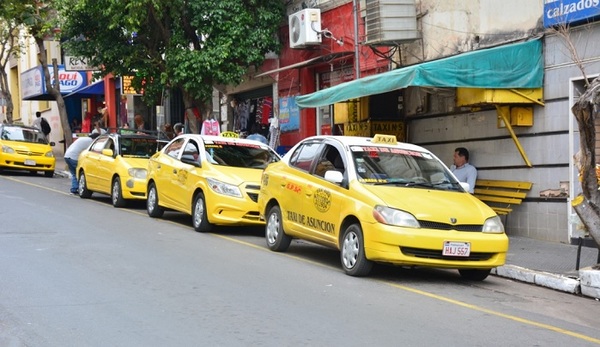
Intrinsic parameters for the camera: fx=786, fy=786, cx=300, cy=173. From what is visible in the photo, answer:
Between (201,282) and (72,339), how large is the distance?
2.48m

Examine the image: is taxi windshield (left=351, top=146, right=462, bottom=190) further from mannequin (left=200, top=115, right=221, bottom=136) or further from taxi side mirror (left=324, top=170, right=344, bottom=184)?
mannequin (left=200, top=115, right=221, bottom=136)

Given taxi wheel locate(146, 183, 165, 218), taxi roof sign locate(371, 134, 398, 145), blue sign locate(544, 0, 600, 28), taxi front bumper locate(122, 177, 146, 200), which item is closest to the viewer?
taxi roof sign locate(371, 134, 398, 145)

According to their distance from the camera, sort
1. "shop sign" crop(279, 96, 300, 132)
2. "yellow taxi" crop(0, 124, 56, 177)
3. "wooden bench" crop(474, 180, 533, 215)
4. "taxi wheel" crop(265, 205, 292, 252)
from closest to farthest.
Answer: "taxi wheel" crop(265, 205, 292, 252) < "wooden bench" crop(474, 180, 533, 215) < "shop sign" crop(279, 96, 300, 132) < "yellow taxi" crop(0, 124, 56, 177)

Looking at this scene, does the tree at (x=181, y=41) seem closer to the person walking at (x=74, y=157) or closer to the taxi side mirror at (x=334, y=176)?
the person walking at (x=74, y=157)

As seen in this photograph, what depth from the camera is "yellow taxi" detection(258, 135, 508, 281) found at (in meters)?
8.82

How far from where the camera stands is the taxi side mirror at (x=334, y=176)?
9547mm

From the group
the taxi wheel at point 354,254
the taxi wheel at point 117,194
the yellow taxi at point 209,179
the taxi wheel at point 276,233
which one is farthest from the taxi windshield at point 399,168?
the taxi wheel at point 117,194

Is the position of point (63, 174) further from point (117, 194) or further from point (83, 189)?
point (117, 194)

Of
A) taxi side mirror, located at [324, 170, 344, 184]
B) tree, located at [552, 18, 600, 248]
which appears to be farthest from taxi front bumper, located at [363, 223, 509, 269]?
tree, located at [552, 18, 600, 248]

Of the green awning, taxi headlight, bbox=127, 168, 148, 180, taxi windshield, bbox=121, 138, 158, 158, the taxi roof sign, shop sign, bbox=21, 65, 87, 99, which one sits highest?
shop sign, bbox=21, 65, 87, 99

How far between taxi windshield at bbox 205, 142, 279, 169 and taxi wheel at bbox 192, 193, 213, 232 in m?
0.76

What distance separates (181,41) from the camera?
64.0 ft

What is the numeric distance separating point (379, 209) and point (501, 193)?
5.37 metres

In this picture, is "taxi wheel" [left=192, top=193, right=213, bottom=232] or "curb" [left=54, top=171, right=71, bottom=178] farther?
"curb" [left=54, top=171, right=71, bottom=178]
